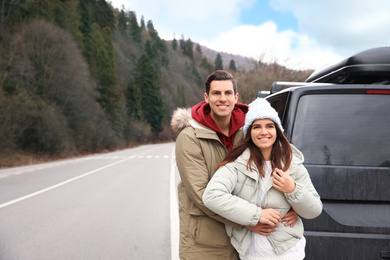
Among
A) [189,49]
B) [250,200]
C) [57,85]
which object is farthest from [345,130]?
[189,49]

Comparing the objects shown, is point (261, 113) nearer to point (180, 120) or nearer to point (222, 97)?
point (222, 97)

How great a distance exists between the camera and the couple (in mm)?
1915

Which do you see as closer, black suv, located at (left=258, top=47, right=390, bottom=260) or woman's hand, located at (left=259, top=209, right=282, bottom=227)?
woman's hand, located at (left=259, top=209, right=282, bottom=227)

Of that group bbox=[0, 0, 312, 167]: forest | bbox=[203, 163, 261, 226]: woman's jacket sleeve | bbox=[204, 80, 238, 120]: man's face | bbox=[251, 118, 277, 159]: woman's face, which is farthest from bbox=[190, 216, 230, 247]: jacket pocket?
bbox=[0, 0, 312, 167]: forest

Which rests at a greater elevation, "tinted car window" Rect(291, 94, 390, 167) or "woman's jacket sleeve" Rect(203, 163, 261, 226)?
"tinted car window" Rect(291, 94, 390, 167)

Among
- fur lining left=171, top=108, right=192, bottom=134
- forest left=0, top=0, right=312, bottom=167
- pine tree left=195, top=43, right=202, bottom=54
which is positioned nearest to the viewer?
fur lining left=171, top=108, right=192, bottom=134

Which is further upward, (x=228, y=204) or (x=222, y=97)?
(x=222, y=97)

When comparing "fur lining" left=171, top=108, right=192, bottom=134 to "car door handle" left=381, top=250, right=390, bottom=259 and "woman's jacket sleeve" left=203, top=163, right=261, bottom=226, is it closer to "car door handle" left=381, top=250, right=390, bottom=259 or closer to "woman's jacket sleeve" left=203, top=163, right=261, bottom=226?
"woman's jacket sleeve" left=203, top=163, right=261, bottom=226

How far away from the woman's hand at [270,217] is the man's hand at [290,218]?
92 mm

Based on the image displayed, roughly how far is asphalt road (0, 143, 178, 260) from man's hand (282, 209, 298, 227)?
2791 mm

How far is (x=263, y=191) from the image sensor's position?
2.01 meters

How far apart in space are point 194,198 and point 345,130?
1342mm

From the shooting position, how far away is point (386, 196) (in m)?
2.43

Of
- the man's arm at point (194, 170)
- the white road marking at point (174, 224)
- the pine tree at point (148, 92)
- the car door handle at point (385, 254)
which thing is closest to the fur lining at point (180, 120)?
the man's arm at point (194, 170)
